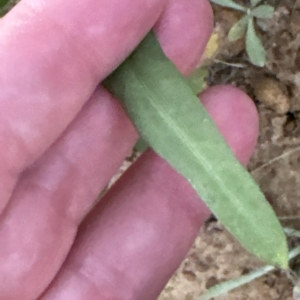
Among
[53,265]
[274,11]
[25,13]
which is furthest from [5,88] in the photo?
[274,11]

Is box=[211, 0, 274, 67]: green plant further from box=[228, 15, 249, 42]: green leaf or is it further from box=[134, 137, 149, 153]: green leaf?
box=[134, 137, 149, 153]: green leaf

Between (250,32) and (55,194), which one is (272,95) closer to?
(250,32)

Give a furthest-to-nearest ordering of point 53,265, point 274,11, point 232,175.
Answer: point 274,11 → point 53,265 → point 232,175

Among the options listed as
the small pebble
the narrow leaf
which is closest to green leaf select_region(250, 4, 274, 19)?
the small pebble

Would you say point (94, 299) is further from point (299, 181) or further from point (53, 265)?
point (299, 181)

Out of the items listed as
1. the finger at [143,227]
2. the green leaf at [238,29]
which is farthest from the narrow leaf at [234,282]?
the green leaf at [238,29]

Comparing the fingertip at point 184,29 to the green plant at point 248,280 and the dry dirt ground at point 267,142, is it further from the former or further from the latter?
the green plant at point 248,280

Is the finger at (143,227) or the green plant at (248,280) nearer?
the finger at (143,227)
